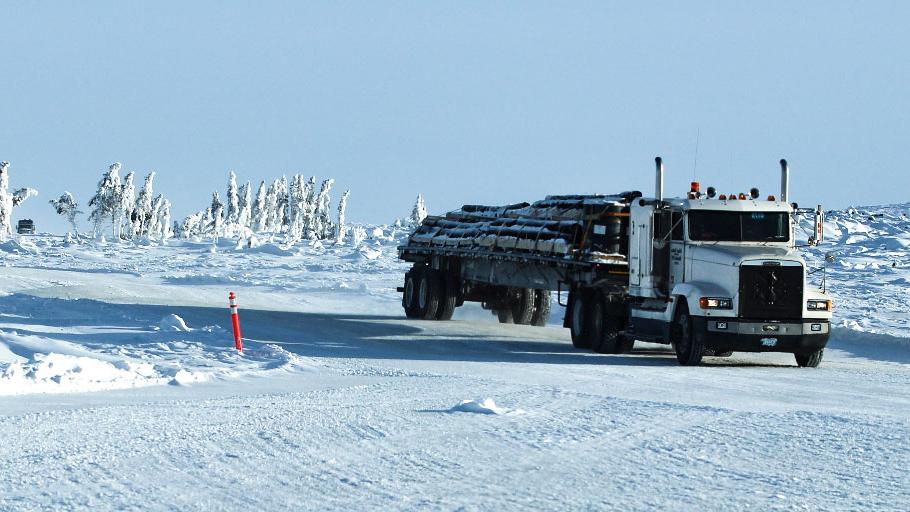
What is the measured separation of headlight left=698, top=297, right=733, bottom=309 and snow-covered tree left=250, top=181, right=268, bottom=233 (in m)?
141

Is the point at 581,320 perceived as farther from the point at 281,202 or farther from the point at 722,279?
the point at 281,202

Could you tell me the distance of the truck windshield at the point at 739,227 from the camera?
1998 cm

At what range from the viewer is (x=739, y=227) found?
65.6 feet

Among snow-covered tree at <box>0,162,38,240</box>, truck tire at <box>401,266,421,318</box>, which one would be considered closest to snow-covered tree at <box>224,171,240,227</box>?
snow-covered tree at <box>0,162,38,240</box>

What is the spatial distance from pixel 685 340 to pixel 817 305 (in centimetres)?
199

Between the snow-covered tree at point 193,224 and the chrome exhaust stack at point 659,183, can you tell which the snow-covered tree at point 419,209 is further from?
the chrome exhaust stack at point 659,183

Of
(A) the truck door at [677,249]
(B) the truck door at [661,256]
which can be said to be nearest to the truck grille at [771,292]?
(A) the truck door at [677,249]

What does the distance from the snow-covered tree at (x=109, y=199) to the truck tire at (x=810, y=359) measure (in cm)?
11453

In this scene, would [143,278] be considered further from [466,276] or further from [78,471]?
[78,471]

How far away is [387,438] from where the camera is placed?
11.2 m

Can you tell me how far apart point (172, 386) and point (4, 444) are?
4956 millimetres

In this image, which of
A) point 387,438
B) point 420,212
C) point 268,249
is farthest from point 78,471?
point 420,212

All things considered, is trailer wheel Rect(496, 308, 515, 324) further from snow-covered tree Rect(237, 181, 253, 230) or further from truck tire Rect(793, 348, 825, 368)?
snow-covered tree Rect(237, 181, 253, 230)

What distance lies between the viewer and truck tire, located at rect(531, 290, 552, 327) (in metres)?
29.2
